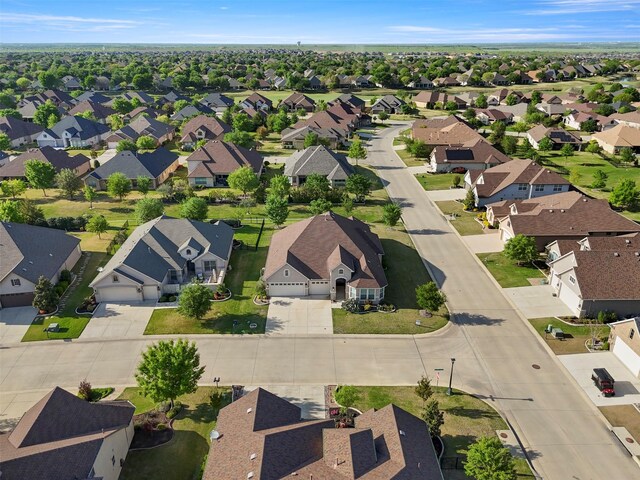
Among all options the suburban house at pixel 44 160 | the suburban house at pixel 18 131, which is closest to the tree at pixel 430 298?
the suburban house at pixel 44 160

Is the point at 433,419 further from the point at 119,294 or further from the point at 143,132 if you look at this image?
the point at 143,132

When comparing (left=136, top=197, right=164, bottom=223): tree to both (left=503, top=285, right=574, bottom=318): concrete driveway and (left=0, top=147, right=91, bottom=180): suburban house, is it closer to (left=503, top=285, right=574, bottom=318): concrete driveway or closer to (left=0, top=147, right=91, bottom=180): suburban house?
(left=0, top=147, right=91, bottom=180): suburban house

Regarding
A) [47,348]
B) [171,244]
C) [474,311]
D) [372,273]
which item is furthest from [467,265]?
[47,348]

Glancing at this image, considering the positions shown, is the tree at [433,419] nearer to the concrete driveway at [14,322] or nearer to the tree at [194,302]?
the tree at [194,302]

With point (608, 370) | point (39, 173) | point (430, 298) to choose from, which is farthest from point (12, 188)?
point (608, 370)

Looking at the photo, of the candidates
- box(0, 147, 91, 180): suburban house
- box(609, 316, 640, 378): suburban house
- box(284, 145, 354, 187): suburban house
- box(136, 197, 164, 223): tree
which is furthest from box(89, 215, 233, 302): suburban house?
box(0, 147, 91, 180): suburban house

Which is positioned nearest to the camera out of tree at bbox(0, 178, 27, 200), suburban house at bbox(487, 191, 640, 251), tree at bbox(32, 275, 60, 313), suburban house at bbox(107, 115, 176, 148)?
tree at bbox(32, 275, 60, 313)
